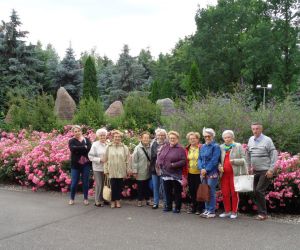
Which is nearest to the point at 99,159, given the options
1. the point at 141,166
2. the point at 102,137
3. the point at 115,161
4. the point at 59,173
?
the point at 115,161

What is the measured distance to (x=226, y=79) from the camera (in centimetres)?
4200

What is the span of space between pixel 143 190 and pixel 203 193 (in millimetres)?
1654

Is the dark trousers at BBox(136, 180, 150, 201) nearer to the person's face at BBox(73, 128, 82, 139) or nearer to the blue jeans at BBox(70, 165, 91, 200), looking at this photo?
the blue jeans at BBox(70, 165, 91, 200)

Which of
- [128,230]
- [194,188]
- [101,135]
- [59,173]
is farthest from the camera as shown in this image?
[59,173]

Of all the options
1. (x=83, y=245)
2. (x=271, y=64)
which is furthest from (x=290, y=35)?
(x=83, y=245)

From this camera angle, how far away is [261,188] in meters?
7.08

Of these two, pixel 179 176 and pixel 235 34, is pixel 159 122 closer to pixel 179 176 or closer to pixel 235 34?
pixel 179 176

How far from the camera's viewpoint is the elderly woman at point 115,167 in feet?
26.6

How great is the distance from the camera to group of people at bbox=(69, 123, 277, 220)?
23.3 feet

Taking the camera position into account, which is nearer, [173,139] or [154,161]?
[173,139]

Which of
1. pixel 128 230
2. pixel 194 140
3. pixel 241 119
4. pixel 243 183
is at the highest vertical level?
pixel 241 119

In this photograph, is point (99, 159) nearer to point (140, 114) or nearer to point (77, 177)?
point (77, 177)

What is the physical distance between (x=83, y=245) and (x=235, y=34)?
39492 mm

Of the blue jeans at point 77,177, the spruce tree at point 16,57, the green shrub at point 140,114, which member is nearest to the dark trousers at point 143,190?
A: the blue jeans at point 77,177
